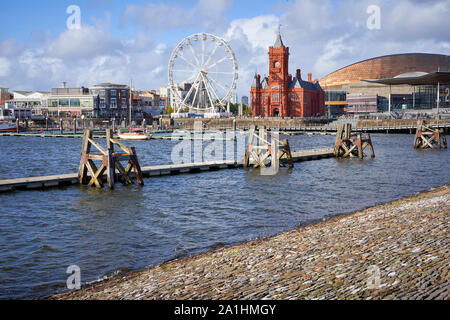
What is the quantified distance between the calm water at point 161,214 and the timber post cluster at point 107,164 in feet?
3.03

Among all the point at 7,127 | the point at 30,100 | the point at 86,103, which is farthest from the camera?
the point at 30,100

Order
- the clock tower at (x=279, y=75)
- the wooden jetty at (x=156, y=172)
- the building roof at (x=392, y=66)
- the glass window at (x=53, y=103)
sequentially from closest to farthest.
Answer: the wooden jetty at (x=156, y=172)
the clock tower at (x=279, y=75)
the glass window at (x=53, y=103)
the building roof at (x=392, y=66)

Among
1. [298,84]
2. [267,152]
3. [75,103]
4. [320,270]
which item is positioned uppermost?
[298,84]

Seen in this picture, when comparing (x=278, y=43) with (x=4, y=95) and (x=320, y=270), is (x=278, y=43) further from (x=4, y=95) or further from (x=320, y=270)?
(x=320, y=270)

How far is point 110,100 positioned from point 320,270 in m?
140

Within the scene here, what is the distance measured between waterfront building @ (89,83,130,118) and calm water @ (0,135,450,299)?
107293mm

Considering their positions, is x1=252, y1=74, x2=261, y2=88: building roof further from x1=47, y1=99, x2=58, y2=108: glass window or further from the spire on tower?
x1=47, y1=99, x2=58, y2=108: glass window

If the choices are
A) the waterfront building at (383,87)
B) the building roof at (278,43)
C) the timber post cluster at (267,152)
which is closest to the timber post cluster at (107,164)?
the timber post cluster at (267,152)

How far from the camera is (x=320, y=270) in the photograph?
32.8 ft

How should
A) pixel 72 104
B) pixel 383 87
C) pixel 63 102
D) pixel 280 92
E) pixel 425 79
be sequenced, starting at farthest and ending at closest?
pixel 383 87 < pixel 63 102 < pixel 72 104 < pixel 280 92 < pixel 425 79

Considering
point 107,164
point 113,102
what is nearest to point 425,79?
point 113,102

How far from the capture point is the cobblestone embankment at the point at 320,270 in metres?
8.69

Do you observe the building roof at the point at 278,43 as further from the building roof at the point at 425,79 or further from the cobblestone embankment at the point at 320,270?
the cobblestone embankment at the point at 320,270
